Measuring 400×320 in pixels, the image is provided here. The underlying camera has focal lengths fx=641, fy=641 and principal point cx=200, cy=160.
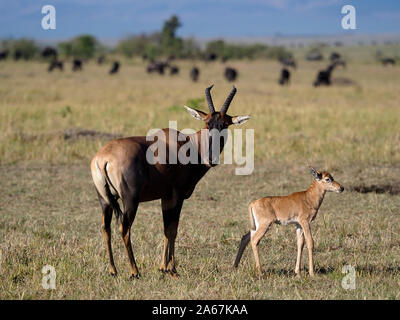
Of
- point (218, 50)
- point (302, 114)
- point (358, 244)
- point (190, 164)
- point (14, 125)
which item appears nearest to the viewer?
point (190, 164)

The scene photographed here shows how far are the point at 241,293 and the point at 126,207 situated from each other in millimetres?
1518

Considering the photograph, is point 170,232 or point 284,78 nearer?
point 170,232

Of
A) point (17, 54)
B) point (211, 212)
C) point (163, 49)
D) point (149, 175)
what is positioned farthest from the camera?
point (163, 49)

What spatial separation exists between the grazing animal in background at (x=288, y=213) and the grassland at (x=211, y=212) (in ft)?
1.19

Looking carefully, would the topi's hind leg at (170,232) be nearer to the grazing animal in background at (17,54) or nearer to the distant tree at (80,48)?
the grazing animal in background at (17,54)

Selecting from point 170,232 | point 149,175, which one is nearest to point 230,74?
point 170,232

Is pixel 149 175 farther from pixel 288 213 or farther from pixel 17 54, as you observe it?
pixel 17 54

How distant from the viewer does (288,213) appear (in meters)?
7.39

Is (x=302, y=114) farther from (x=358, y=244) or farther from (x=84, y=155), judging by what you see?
(x=358, y=244)

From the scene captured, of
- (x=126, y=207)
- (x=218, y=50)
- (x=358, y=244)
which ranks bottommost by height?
(x=358, y=244)

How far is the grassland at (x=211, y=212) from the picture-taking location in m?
6.86

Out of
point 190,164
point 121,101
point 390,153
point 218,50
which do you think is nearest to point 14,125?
point 121,101

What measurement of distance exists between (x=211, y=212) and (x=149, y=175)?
3849 millimetres

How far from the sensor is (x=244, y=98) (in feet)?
92.4
